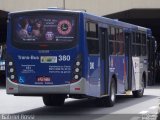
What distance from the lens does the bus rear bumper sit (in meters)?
16.2

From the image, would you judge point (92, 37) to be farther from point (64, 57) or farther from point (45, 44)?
point (45, 44)

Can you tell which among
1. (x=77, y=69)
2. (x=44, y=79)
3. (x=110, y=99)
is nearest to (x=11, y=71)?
(x=44, y=79)

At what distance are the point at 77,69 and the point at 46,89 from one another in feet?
3.34

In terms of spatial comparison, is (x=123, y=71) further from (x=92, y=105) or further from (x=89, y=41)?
(x=89, y=41)

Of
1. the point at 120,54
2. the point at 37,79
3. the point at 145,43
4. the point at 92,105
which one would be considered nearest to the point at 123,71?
the point at 120,54

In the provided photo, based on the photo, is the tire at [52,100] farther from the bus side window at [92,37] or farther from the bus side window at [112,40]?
the bus side window at [92,37]

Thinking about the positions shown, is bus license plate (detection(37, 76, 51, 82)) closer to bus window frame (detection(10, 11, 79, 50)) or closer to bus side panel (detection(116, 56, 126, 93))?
bus window frame (detection(10, 11, 79, 50))

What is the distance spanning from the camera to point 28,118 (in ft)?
50.7

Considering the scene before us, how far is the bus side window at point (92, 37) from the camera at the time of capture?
1707 centimetres

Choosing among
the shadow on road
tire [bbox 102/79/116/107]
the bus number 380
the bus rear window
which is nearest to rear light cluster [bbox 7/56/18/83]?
the bus rear window

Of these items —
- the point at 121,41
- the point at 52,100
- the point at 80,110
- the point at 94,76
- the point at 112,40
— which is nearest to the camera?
the point at 94,76

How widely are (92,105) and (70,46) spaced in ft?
13.2

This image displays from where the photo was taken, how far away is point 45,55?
54.4 ft

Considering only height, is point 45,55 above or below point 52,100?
above
